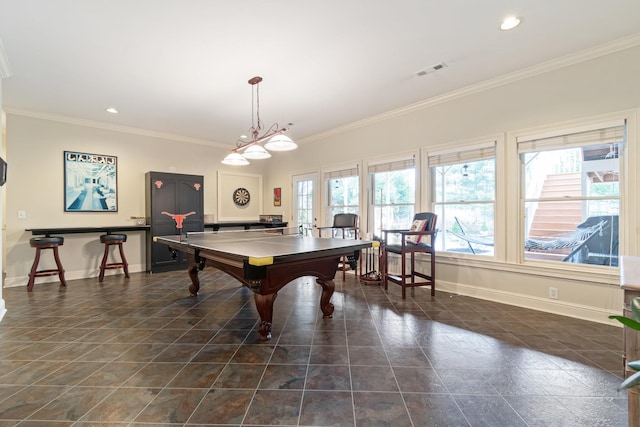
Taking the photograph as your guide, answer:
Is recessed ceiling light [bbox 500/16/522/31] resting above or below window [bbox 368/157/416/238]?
above

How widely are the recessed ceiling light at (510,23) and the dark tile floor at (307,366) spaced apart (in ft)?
8.94

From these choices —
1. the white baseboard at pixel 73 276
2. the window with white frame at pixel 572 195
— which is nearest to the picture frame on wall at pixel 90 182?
the white baseboard at pixel 73 276

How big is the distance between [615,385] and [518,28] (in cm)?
283

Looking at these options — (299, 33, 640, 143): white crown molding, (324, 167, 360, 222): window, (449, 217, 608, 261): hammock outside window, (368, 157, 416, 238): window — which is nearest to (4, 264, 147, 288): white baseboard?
(324, 167, 360, 222): window

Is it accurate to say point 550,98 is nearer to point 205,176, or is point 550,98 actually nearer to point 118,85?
point 118,85

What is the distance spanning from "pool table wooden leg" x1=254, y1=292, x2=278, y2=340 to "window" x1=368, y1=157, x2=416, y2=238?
2699 millimetres

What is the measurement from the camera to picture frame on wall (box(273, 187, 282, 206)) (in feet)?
22.0

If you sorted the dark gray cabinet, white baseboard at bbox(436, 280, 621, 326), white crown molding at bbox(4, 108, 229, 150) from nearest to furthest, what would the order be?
white baseboard at bbox(436, 280, 621, 326), white crown molding at bbox(4, 108, 229, 150), the dark gray cabinet

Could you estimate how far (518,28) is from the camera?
8.11ft

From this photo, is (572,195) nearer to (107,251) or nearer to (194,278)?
(194,278)

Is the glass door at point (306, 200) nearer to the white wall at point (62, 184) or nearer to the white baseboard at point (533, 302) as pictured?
the white wall at point (62, 184)

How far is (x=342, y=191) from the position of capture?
5.48 m

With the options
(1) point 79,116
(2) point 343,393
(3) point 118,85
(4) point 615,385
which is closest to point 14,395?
Answer: (2) point 343,393

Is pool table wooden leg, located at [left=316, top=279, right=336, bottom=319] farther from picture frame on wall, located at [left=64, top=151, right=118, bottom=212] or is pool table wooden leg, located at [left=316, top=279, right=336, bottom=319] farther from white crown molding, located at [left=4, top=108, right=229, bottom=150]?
white crown molding, located at [left=4, top=108, right=229, bottom=150]
